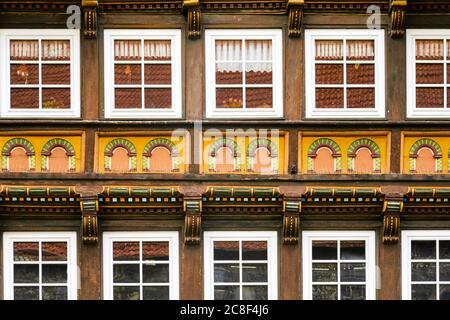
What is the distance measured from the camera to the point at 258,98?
1981cm

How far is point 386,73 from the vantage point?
19.8m

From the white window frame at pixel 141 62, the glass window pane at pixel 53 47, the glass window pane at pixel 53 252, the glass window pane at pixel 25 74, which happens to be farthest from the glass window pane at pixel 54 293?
the glass window pane at pixel 53 47

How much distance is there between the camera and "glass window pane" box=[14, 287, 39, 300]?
64.4 feet

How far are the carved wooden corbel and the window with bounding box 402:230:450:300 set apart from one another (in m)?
4.87

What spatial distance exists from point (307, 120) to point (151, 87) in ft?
6.89

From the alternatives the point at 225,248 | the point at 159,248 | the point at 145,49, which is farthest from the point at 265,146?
the point at 145,49

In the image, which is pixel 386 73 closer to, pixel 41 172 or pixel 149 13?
pixel 149 13

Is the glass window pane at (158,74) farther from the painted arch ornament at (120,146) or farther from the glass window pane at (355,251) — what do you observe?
the glass window pane at (355,251)

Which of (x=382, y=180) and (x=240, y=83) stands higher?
(x=240, y=83)

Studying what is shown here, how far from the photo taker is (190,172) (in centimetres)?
1956

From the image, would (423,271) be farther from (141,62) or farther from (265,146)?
(141,62)

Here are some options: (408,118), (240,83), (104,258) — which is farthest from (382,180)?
(104,258)

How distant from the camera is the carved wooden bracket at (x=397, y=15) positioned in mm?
19578

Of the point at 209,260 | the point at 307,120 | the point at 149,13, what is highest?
the point at 149,13
